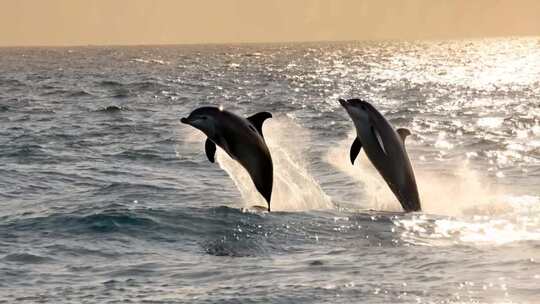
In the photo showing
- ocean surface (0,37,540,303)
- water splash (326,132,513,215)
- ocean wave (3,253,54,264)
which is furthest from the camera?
water splash (326,132,513,215)

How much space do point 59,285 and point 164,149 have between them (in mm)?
17984

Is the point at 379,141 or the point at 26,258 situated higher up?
the point at 379,141

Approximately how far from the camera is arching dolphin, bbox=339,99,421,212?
16.1m

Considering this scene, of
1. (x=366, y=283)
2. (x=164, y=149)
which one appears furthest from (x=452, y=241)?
(x=164, y=149)

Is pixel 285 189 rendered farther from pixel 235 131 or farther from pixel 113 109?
pixel 113 109

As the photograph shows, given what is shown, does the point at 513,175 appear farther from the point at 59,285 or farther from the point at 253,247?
the point at 59,285

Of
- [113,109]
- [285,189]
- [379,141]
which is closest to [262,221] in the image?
[379,141]

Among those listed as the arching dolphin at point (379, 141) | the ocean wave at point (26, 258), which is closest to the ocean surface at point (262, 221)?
the ocean wave at point (26, 258)

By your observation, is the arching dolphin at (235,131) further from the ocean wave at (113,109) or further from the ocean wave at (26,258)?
the ocean wave at (113,109)

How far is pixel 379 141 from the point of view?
1606cm

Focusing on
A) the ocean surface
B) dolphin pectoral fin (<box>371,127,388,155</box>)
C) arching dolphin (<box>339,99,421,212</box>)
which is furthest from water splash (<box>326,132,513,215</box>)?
dolphin pectoral fin (<box>371,127,388,155</box>)

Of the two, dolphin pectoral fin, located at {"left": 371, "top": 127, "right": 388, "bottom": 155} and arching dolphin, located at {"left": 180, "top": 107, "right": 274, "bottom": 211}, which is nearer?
arching dolphin, located at {"left": 180, "top": 107, "right": 274, "bottom": 211}

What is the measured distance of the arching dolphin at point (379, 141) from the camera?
632 inches

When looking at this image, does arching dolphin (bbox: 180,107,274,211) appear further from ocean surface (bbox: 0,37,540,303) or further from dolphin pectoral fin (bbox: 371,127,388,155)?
dolphin pectoral fin (bbox: 371,127,388,155)
